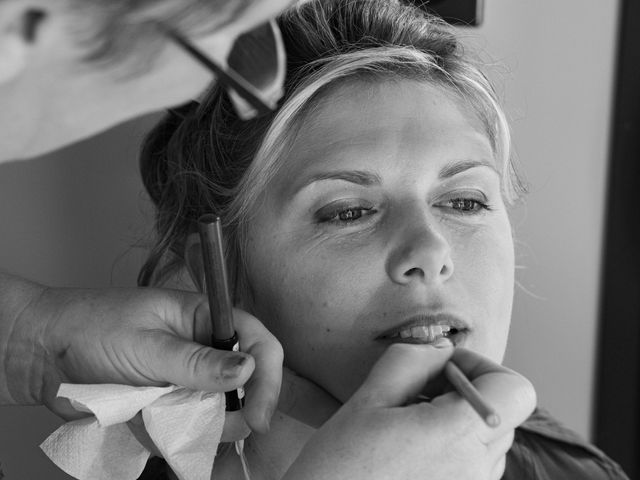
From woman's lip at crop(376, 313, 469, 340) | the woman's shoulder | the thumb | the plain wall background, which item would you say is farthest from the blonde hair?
the woman's shoulder

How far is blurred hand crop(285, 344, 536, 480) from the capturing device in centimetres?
59

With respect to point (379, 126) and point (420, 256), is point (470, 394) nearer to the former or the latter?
point (420, 256)

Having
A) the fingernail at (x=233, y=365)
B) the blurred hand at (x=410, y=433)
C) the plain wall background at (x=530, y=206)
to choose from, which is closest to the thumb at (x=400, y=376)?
the blurred hand at (x=410, y=433)

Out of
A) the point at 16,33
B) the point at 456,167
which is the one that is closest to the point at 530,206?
the point at 456,167

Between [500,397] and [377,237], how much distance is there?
0.33 m

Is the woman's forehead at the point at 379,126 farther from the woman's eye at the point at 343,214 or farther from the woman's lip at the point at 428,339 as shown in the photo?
the woman's lip at the point at 428,339

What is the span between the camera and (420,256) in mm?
860

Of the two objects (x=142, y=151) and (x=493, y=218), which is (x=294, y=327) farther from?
(x=142, y=151)

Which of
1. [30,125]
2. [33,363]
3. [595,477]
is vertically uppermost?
[30,125]

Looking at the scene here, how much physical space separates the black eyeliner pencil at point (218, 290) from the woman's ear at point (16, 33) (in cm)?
30

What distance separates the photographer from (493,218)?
102 cm

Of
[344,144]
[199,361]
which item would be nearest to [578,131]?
[344,144]

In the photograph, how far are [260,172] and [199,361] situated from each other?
33 centimetres

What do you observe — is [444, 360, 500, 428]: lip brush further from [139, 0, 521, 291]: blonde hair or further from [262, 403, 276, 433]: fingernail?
[139, 0, 521, 291]: blonde hair
